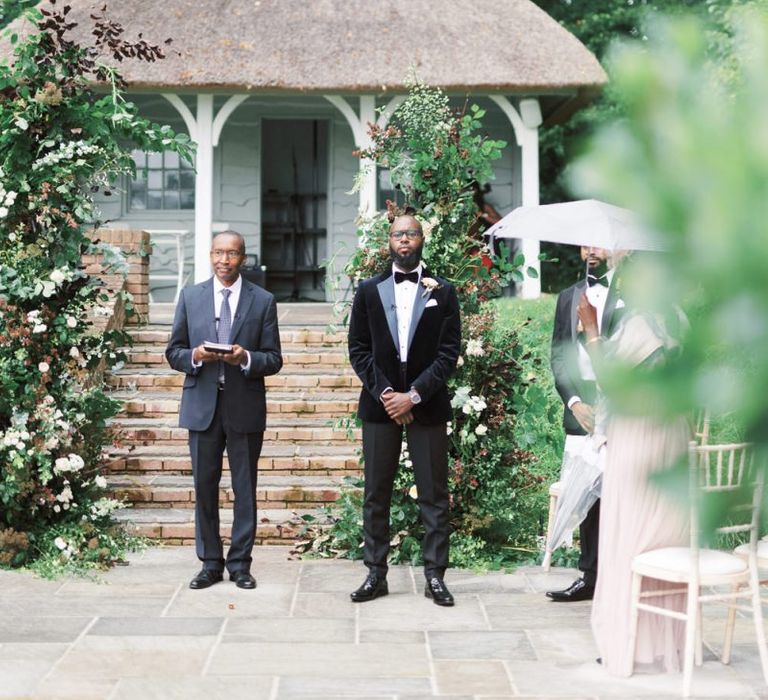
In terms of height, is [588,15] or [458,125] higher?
[588,15]

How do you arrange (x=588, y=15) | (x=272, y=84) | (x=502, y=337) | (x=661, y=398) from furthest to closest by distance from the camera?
(x=588, y=15) < (x=272, y=84) < (x=502, y=337) < (x=661, y=398)

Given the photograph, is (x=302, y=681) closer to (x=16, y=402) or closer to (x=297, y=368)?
(x=16, y=402)

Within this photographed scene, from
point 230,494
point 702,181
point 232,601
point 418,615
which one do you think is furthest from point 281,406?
point 702,181

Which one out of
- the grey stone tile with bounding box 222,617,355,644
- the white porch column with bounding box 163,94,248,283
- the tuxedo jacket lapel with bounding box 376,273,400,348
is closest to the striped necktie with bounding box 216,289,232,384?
the tuxedo jacket lapel with bounding box 376,273,400,348

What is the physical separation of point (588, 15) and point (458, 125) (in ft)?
54.6

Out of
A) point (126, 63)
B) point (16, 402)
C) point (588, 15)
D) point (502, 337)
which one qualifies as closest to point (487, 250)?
point (502, 337)

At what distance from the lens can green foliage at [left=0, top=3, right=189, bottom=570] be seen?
649cm

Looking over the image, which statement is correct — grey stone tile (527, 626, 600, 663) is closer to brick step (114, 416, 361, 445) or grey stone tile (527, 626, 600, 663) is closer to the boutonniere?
the boutonniere

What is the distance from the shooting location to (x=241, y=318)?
618cm

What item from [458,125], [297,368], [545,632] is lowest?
[545,632]

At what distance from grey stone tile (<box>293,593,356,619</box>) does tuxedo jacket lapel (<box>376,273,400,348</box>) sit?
1.35m

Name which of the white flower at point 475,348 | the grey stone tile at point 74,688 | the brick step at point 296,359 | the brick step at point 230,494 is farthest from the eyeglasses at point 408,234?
the brick step at point 296,359

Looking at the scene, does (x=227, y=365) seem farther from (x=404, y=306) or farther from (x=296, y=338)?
(x=296, y=338)

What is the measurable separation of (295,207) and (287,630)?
1104 centimetres
